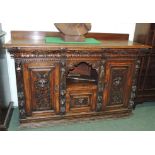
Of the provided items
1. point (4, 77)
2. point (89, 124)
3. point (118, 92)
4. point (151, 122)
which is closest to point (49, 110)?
point (89, 124)

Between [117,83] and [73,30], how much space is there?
747 mm

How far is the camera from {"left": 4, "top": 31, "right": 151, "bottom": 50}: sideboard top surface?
4.96 feet

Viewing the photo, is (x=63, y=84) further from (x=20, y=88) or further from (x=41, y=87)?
(x=20, y=88)

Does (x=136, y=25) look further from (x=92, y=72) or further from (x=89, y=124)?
(x=89, y=124)

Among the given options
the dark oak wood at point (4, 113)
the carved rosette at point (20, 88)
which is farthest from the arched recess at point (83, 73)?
the dark oak wood at point (4, 113)

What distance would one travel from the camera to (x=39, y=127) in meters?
1.79

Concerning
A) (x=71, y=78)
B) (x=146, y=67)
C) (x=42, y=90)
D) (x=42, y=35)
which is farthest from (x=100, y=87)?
(x=42, y=35)

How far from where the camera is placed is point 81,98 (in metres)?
1.84

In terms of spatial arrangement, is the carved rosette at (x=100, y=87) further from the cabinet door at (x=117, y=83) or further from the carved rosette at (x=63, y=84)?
the carved rosette at (x=63, y=84)

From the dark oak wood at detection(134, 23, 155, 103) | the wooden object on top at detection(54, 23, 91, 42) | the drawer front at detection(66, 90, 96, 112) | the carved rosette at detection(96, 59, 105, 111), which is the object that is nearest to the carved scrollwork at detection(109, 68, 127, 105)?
the carved rosette at detection(96, 59, 105, 111)

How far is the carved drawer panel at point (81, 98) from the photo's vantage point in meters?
1.78

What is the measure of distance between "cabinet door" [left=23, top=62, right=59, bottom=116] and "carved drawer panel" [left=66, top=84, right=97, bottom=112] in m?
0.14

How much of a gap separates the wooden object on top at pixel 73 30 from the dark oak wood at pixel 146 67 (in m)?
0.74
